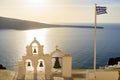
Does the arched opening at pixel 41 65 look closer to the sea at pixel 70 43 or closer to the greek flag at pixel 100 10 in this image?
the sea at pixel 70 43

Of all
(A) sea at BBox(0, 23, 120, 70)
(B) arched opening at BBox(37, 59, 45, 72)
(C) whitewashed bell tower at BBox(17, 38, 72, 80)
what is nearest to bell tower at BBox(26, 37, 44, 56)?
(C) whitewashed bell tower at BBox(17, 38, 72, 80)

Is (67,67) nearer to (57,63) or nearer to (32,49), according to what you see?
(57,63)

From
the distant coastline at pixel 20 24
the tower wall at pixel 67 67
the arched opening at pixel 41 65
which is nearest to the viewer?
the tower wall at pixel 67 67

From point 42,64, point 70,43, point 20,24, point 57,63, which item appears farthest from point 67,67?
point 20,24

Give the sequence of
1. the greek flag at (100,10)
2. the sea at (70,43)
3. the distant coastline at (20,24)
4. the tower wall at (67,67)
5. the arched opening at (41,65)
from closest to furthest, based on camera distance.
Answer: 1. the greek flag at (100,10)
2. the tower wall at (67,67)
3. the arched opening at (41,65)
4. the sea at (70,43)
5. the distant coastline at (20,24)

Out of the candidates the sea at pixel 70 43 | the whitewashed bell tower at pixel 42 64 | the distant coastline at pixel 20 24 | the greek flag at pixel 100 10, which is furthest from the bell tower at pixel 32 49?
the greek flag at pixel 100 10

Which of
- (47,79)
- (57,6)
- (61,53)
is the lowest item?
(47,79)

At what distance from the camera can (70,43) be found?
47.7 ft

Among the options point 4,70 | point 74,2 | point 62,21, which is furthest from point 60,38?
point 4,70

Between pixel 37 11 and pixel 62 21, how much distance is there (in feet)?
3.67

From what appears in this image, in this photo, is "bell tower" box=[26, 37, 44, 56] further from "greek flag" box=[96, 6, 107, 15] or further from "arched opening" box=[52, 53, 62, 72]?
"greek flag" box=[96, 6, 107, 15]

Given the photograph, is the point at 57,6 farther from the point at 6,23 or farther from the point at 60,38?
the point at 6,23

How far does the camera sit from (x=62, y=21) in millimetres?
14555

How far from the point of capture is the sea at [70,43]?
14.3m
